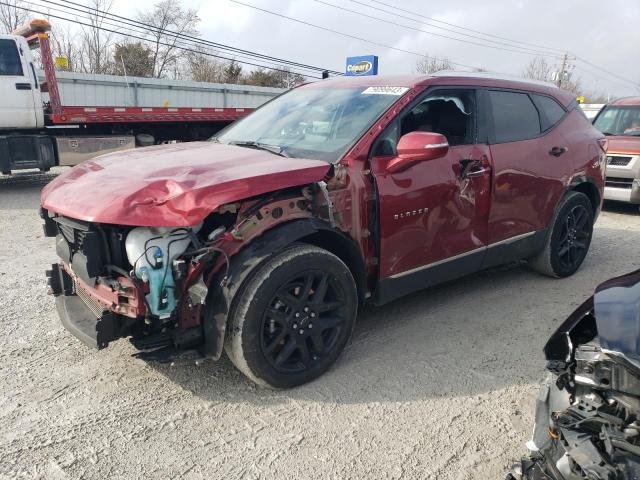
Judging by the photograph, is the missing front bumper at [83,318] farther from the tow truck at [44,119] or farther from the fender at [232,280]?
the tow truck at [44,119]

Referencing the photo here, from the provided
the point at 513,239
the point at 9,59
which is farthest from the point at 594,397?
the point at 9,59

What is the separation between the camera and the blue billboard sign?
80.8 feet

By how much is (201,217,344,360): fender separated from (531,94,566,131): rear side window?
297cm

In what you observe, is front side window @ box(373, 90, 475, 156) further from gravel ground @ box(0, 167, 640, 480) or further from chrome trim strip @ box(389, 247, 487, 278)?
gravel ground @ box(0, 167, 640, 480)

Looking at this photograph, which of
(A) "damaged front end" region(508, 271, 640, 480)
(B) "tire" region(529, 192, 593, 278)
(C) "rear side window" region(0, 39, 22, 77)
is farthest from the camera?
(C) "rear side window" region(0, 39, 22, 77)

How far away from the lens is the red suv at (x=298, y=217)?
107 inches

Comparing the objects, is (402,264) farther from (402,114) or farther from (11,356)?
(11,356)

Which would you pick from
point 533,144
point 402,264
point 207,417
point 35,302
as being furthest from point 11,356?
point 533,144

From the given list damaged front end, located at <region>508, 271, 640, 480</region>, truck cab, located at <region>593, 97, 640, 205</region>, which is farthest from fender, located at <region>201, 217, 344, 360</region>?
truck cab, located at <region>593, 97, 640, 205</region>

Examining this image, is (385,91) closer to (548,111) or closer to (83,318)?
(548,111)

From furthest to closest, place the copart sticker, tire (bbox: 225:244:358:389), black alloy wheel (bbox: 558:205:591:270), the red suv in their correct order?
black alloy wheel (bbox: 558:205:591:270) → the copart sticker → tire (bbox: 225:244:358:389) → the red suv

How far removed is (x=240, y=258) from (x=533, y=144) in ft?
9.75

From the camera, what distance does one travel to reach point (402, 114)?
141 inches

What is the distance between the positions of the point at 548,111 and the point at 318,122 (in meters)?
2.41
